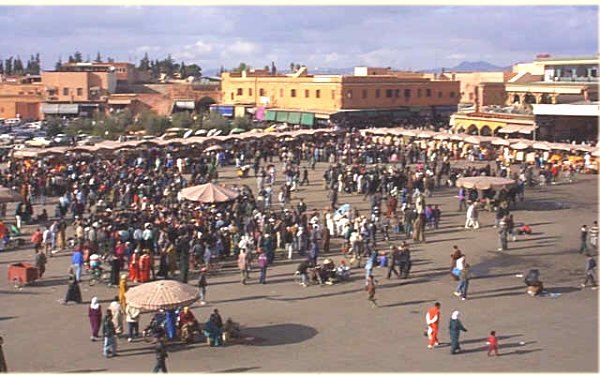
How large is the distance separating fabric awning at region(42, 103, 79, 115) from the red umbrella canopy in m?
47.8

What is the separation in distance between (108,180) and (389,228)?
10.9m

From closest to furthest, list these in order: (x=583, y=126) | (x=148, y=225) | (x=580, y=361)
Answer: (x=580, y=361)
(x=148, y=225)
(x=583, y=126)

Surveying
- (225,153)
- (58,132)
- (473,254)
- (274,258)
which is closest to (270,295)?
(274,258)

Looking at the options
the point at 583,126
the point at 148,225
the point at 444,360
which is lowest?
the point at 444,360

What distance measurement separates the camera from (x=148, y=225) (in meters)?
19.9

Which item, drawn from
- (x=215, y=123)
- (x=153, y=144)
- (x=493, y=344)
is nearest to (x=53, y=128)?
(x=215, y=123)

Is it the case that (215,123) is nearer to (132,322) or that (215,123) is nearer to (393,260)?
(393,260)

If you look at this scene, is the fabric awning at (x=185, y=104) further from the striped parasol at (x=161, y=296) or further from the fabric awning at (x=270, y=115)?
the striped parasol at (x=161, y=296)

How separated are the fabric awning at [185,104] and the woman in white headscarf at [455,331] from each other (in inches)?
2281

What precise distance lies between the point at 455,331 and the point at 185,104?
2294 inches

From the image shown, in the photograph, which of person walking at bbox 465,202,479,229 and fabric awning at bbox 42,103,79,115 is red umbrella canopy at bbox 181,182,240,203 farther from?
fabric awning at bbox 42,103,79,115

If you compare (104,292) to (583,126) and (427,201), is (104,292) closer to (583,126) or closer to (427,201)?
(427,201)

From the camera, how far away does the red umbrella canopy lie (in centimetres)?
2266

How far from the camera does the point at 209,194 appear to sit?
22.8 meters
